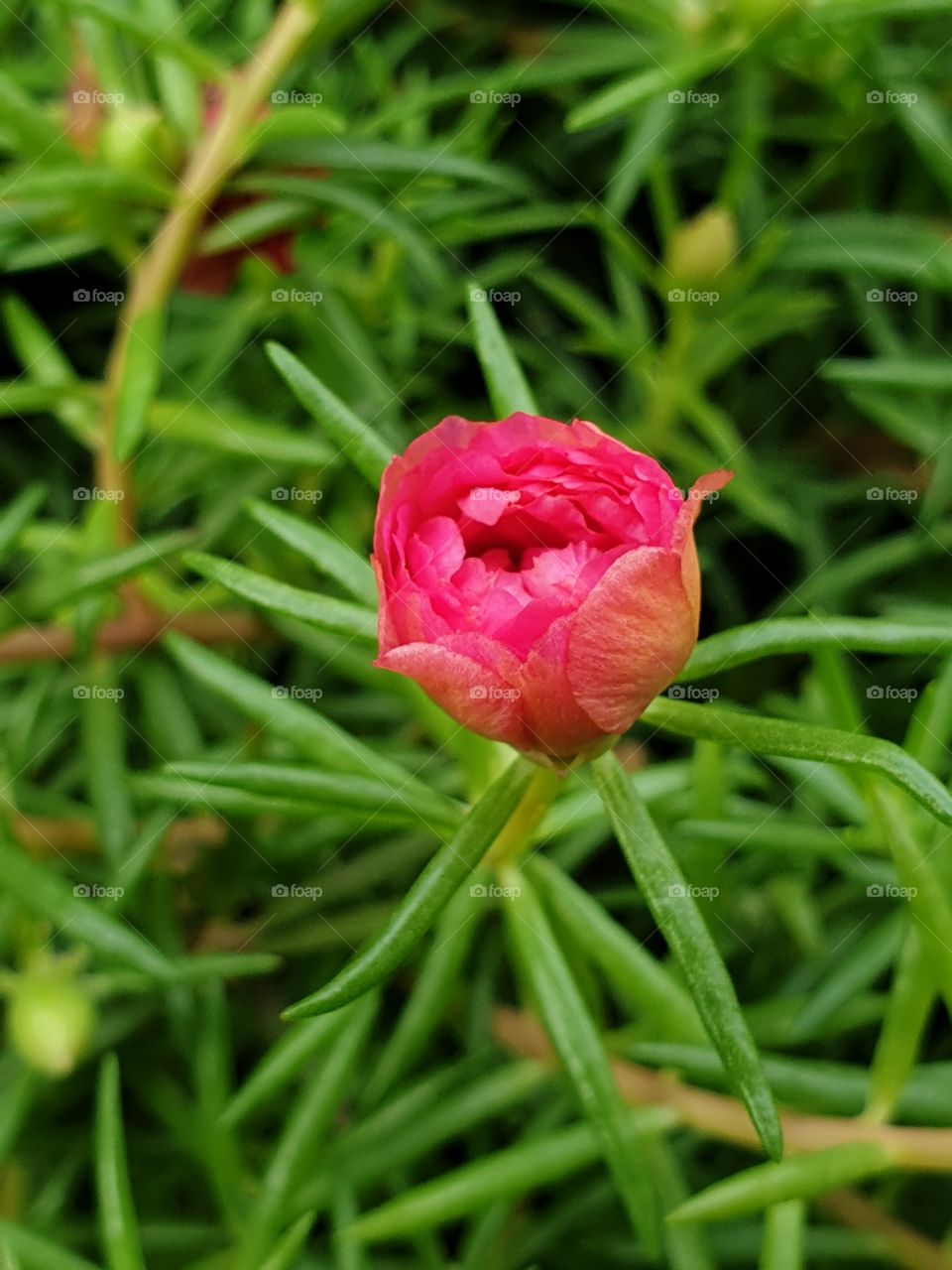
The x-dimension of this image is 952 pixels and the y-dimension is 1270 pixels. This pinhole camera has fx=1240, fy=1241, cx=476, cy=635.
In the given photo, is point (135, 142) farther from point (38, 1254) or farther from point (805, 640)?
point (38, 1254)

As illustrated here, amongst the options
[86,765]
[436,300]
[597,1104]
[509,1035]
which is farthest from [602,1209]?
[436,300]

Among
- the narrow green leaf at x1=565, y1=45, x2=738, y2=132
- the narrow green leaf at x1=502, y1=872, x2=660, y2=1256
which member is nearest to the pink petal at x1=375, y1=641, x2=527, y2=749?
the narrow green leaf at x1=502, y1=872, x2=660, y2=1256

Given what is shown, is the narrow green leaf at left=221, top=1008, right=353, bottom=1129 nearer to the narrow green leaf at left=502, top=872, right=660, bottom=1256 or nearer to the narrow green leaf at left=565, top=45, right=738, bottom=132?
the narrow green leaf at left=502, top=872, right=660, bottom=1256

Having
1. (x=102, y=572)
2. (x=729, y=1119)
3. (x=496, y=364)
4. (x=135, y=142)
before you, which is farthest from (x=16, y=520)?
(x=729, y=1119)

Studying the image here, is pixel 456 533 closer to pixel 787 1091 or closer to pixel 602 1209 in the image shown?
pixel 787 1091

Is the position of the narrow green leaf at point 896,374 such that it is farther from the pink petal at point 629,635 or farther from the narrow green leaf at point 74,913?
the narrow green leaf at point 74,913
